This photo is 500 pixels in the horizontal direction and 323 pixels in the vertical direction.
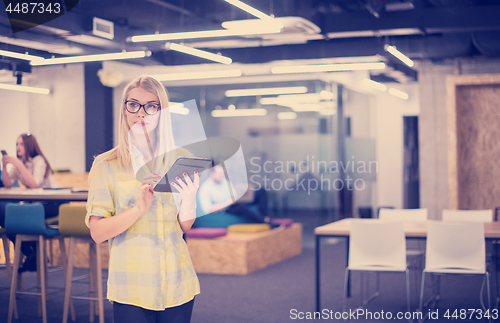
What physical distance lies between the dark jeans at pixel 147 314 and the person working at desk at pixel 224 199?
5929 millimetres

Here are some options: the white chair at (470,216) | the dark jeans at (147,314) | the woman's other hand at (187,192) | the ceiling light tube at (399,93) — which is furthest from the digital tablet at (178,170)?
the ceiling light tube at (399,93)

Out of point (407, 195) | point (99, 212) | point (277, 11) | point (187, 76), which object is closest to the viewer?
point (99, 212)

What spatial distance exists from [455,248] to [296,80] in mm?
5731

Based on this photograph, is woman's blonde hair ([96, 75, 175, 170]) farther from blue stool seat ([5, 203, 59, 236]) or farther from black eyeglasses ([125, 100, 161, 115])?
blue stool seat ([5, 203, 59, 236])

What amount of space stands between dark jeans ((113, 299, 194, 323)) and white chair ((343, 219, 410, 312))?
9.98 feet

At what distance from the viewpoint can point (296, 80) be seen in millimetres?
9766

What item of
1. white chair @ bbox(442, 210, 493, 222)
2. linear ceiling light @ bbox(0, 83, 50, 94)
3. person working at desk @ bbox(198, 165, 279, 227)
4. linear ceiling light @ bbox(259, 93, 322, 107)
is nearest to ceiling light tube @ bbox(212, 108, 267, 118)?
linear ceiling light @ bbox(259, 93, 322, 107)

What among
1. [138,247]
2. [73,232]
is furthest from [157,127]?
[73,232]

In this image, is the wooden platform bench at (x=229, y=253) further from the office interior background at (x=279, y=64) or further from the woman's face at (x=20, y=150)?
the office interior background at (x=279, y=64)

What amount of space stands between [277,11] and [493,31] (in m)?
3.46

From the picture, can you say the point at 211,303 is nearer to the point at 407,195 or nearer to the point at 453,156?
the point at 453,156

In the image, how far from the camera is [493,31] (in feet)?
26.3

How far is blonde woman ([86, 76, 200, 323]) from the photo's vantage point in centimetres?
182

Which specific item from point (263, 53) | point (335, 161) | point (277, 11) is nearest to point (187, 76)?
point (263, 53)
